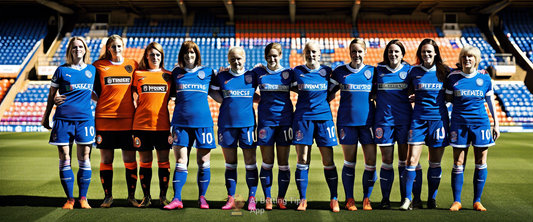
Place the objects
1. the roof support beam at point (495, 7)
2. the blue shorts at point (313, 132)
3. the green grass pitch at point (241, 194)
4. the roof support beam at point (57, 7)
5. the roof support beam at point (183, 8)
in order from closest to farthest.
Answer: the green grass pitch at point (241, 194) → the blue shorts at point (313, 132) → the roof support beam at point (57, 7) → the roof support beam at point (495, 7) → the roof support beam at point (183, 8)

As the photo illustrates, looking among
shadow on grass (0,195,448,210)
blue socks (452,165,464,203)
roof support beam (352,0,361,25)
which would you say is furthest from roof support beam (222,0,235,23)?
blue socks (452,165,464,203)

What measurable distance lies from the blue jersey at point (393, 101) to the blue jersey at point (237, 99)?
4.31 ft

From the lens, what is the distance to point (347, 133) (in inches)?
155

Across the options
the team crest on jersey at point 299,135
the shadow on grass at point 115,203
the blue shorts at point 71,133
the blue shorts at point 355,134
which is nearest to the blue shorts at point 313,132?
the team crest on jersey at point 299,135

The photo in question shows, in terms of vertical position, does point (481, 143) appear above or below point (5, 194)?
above

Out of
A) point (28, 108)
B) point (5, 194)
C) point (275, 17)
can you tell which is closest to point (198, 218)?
point (5, 194)

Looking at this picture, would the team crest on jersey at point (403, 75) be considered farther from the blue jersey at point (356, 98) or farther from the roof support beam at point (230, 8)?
the roof support beam at point (230, 8)

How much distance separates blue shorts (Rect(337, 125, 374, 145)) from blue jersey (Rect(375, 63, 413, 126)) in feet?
0.45

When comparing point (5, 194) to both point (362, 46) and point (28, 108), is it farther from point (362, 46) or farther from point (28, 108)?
point (28, 108)

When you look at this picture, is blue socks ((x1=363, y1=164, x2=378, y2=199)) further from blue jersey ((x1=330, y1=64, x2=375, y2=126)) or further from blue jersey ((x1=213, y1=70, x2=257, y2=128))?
blue jersey ((x1=213, y1=70, x2=257, y2=128))

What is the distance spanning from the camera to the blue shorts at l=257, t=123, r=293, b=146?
3912 mm

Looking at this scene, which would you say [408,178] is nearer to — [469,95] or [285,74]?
[469,95]

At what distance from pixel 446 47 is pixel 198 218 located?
1942 centimetres

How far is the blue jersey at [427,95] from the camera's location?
392 cm
